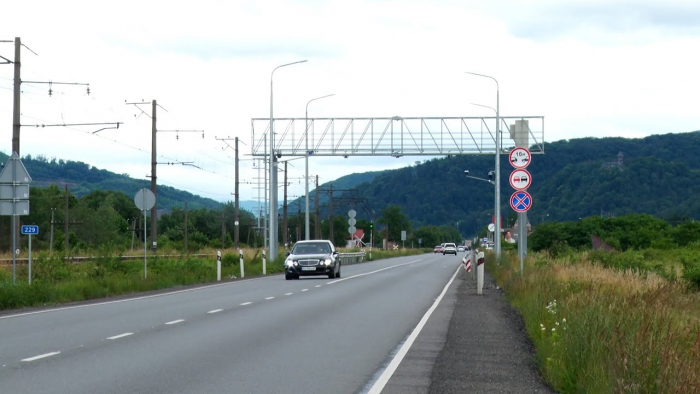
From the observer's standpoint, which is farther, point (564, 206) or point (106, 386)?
point (564, 206)

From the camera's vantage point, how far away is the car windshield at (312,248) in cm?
3994

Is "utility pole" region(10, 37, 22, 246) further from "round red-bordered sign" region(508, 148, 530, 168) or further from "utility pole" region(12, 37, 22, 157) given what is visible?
"round red-bordered sign" region(508, 148, 530, 168)

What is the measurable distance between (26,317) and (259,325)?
5040 millimetres

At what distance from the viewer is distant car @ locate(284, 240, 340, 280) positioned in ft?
128

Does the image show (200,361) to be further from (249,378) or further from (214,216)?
(214,216)

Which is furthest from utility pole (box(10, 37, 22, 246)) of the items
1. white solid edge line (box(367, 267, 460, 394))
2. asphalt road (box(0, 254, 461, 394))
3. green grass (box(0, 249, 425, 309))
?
white solid edge line (box(367, 267, 460, 394))

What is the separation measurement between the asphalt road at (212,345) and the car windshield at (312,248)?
15053 mm

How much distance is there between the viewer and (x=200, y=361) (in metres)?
12.0

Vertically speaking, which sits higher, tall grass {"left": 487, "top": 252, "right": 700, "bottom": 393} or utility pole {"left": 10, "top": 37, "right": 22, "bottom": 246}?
utility pole {"left": 10, "top": 37, "right": 22, "bottom": 246}

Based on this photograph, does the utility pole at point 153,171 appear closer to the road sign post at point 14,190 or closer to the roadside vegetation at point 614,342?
the road sign post at point 14,190

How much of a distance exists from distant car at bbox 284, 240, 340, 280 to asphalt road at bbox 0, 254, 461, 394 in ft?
46.1

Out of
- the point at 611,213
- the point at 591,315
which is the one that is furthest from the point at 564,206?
the point at 591,315

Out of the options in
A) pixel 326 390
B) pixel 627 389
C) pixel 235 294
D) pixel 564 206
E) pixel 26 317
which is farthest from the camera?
pixel 564 206

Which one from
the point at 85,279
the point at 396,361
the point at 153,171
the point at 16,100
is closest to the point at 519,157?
the point at 85,279
